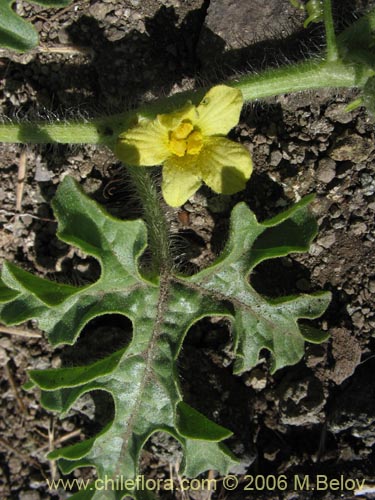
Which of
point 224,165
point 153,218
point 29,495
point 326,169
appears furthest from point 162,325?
point 29,495

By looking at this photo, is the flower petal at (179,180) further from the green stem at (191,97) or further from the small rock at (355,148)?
the small rock at (355,148)

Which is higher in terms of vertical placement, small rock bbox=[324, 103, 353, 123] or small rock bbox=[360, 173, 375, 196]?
small rock bbox=[324, 103, 353, 123]

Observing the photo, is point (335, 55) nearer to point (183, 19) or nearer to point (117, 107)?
point (183, 19)

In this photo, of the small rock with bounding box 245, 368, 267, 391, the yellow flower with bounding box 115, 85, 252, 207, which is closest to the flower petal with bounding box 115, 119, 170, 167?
the yellow flower with bounding box 115, 85, 252, 207

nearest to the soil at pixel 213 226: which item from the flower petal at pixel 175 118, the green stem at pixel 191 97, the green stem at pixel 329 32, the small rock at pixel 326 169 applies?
the small rock at pixel 326 169

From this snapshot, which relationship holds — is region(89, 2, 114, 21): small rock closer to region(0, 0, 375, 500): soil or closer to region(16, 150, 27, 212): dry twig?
region(0, 0, 375, 500): soil
